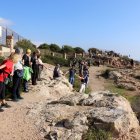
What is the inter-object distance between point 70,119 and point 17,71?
321 centimetres

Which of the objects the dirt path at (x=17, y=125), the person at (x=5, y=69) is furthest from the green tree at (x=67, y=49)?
the person at (x=5, y=69)

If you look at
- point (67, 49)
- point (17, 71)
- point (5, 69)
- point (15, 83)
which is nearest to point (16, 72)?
point (17, 71)

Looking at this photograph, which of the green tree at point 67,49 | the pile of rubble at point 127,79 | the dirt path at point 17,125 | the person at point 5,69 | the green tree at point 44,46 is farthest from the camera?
the green tree at point 44,46

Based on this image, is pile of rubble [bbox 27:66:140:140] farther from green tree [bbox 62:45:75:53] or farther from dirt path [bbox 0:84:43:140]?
green tree [bbox 62:45:75:53]

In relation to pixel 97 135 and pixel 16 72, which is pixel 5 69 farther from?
pixel 97 135

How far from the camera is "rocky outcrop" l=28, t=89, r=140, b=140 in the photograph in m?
10.6

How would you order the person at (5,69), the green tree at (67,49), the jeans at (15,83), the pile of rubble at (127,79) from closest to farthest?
the person at (5,69) < the jeans at (15,83) < the pile of rubble at (127,79) < the green tree at (67,49)

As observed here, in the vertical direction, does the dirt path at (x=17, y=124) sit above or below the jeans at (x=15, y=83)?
below

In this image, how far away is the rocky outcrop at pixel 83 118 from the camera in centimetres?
1059

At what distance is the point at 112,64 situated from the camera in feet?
209

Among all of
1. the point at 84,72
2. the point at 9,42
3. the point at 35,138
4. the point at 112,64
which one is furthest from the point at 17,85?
the point at 112,64

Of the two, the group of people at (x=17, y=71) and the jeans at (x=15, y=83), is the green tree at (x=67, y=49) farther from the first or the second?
the jeans at (x=15, y=83)

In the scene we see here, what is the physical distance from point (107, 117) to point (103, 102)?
5.27 ft

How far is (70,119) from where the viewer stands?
11.0 m
